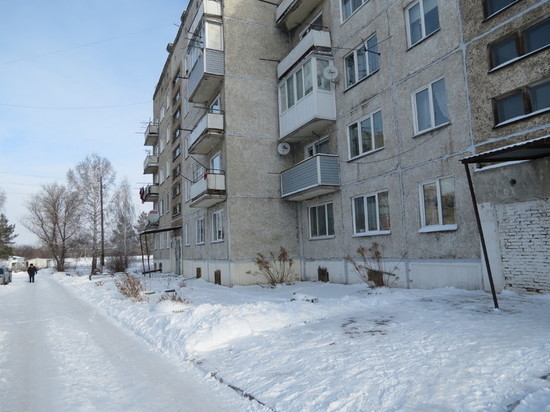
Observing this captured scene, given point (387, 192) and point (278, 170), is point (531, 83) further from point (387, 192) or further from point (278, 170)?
point (278, 170)

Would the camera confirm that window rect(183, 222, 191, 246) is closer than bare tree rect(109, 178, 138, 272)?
Yes

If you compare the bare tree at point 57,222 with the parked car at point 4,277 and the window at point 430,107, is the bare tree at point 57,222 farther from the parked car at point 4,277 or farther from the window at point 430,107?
the window at point 430,107

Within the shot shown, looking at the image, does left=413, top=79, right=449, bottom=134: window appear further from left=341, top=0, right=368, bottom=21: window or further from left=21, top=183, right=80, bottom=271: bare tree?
left=21, top=183, right=80, bottom=271: bare tree

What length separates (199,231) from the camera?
22.8 metres

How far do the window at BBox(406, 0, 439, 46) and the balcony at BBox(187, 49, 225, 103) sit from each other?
8.55m

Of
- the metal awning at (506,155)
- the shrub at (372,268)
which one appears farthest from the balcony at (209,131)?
the metal awning at (506,155)

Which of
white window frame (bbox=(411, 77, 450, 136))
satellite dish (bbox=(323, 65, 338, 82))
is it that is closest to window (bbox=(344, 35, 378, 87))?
satellite dish (bbox=(323, 65, 338, 82))

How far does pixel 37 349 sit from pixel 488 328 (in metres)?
7.69

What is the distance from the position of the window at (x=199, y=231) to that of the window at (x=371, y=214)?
389 inches

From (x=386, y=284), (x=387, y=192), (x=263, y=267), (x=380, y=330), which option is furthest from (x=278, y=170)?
(x=380, y=330)

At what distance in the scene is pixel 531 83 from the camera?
927cm

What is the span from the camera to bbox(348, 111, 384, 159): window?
1404 cm

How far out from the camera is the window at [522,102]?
909 cm

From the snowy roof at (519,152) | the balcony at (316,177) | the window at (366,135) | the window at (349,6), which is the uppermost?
the window at (349,6)
